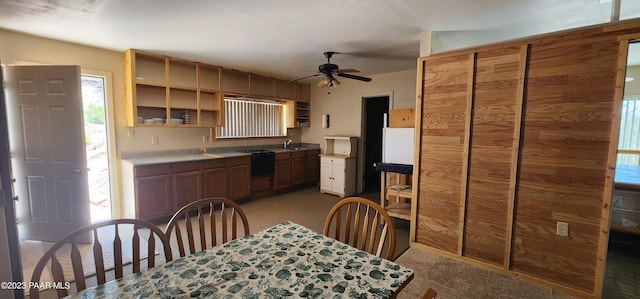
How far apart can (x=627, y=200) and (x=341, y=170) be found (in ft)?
12.4

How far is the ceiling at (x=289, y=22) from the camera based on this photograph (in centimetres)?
234

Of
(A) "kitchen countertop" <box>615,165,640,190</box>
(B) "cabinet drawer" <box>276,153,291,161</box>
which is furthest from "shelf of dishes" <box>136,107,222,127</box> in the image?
A: (A) "kitchen countertop" <box>615,165,640,190</box>

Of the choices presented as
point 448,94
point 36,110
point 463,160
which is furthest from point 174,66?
point 463,160

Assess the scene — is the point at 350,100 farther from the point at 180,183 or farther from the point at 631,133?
the point at 631,133

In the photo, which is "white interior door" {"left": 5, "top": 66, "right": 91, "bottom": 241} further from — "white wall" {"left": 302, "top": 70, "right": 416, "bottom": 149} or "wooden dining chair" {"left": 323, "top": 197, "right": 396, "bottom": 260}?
"white wall" {"left": 302, "top": 70, "right": 416, "bottom": 149}

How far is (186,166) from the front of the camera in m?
4.08

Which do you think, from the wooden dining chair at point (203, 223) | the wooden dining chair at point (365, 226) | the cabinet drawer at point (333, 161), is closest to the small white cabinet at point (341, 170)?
the cabinet drawer at point (333, 161)

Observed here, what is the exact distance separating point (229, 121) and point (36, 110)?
2.65m

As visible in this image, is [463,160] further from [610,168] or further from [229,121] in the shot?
[229,121]

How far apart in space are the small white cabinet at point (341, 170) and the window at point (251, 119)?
130cm

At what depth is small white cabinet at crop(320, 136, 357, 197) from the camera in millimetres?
5328

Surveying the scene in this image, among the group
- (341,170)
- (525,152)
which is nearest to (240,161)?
(341,170)

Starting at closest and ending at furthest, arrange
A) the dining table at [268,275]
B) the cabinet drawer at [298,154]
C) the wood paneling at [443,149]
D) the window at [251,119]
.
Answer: the dining table at [268,275]
the wood paneling at [443,149]
the window at [251,119]
the cabinet drawer at [298,154]

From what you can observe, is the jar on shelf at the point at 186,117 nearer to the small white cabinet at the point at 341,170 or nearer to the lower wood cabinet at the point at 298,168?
the lower wood cabinet at the point at 298,168
